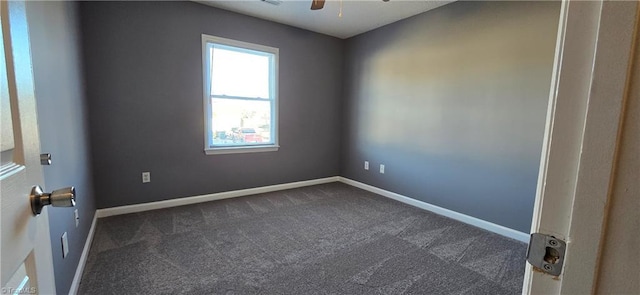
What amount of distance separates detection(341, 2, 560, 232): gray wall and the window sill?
4.74ft

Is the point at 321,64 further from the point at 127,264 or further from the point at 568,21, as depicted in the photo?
the point at 568,21

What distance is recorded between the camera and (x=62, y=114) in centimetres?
169

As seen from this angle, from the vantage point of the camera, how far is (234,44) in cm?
332

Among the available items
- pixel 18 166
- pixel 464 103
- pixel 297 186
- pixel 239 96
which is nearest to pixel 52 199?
pixel 18 166

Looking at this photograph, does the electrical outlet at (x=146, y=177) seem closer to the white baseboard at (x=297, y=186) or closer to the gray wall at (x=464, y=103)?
the white baseboard at (x=297, y=186)

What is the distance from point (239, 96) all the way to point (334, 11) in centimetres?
158

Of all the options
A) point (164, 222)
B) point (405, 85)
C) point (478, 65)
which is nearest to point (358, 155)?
point (405, 85)

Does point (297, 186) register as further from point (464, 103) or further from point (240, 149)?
point (464, 103)

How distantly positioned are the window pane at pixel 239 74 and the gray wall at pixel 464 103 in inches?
58.0

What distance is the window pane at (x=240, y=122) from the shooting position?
3379 mm

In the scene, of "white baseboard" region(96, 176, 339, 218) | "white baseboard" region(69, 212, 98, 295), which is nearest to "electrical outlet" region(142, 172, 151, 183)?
"white baseboard" region(96, 176, 339, 218)

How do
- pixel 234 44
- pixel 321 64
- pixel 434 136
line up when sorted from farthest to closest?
pixel 321 64 < pixel 234 44 < pixel 434 136

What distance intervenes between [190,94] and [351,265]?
8.41 feet

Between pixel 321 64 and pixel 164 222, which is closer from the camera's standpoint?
pixel 164 222
